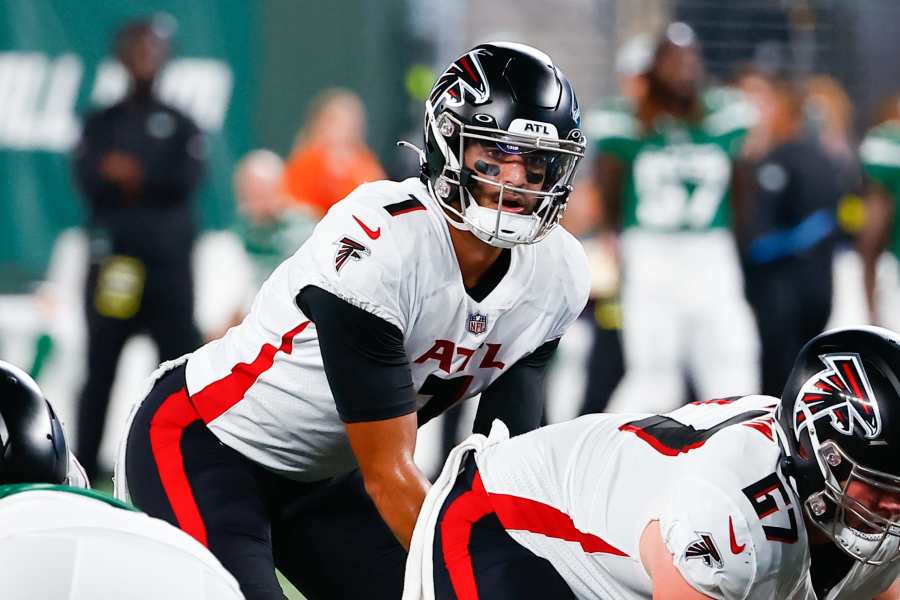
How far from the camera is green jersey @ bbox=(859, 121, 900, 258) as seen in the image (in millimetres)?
6453

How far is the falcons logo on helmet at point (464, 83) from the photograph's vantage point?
2.66 meters

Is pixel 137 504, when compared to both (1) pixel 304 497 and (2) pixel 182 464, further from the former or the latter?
(1) pixel 304 497

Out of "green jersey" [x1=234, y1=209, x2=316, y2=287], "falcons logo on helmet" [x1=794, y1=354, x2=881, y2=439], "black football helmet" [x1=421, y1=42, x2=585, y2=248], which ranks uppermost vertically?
"black football helmet" [x1=421, y1=42, x2=585, y2=248]

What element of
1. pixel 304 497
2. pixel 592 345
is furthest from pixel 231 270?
pixel 304 497

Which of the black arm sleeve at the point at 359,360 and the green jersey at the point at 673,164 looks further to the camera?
the green jersey at the point at 673,164

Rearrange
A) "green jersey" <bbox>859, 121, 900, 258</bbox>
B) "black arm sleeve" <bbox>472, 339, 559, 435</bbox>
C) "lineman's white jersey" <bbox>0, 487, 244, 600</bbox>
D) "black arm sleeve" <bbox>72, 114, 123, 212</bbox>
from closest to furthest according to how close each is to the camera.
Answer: "lineman's white jersey" <bbox>0, 487, 244, 600</bbox>
"black arm sleeve" <bbox>472, 339, 559, 435</bbox>
"black arm sleeve" <bbox>72, 114, 123, 212</bbox>
"green jersey" <bbox>859, 121, 900, 258</bbox>

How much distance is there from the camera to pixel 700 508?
2.07 m

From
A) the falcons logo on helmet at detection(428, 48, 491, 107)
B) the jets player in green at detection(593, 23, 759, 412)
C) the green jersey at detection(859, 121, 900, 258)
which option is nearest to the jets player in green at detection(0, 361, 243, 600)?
the falcons logo on helmet at detection(428, 48, 491, 107)

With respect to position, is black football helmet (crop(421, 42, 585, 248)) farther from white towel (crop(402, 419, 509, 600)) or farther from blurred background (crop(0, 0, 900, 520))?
blurred background (crop(0, 0, 900, 520))

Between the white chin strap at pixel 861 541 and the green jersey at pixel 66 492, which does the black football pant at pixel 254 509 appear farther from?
the green jersey at pixel 66 492

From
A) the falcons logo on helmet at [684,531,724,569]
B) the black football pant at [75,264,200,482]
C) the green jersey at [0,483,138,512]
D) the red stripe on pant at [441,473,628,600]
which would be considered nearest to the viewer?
the green jersey at [0,483,138,512]

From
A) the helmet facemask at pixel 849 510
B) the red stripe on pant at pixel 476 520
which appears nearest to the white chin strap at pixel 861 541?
the helmet facemask at pixel 849 510

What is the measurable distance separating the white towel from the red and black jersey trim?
1.37ft

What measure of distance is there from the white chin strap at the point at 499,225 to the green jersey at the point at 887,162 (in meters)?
4.22
